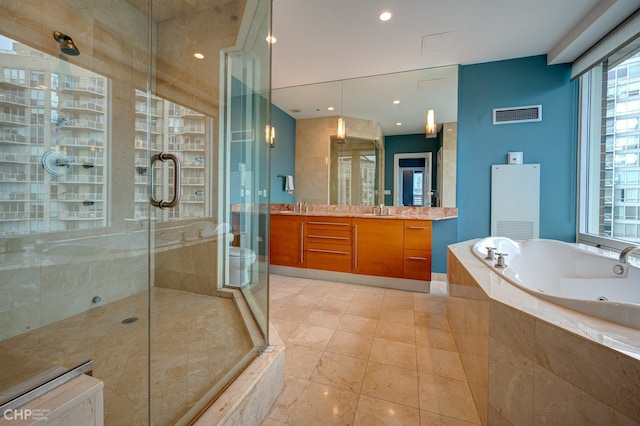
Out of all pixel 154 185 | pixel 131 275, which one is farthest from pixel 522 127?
pixel 131 275

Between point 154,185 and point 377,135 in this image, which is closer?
point 154,185

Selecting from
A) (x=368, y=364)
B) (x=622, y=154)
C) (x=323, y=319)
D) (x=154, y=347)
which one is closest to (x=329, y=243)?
(x=323, y=319)

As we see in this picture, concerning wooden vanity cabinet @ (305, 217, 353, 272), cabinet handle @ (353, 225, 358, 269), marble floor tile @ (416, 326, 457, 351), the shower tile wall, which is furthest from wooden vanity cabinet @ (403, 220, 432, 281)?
the shower tile wall

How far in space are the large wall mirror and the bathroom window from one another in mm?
1251

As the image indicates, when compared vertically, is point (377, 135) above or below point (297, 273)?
above

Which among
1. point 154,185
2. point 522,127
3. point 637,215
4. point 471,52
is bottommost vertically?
point 637,215

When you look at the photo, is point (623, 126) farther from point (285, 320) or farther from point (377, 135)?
point (285, 320)

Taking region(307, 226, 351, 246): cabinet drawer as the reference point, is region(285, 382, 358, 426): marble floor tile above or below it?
below

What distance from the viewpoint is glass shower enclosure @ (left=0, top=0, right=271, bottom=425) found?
5.17 ft

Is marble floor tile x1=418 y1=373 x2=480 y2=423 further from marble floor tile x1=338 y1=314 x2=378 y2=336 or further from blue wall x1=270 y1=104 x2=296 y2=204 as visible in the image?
blue wall x1=270 y1=104 x2=296 y2=204

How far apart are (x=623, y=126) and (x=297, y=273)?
3.64 m

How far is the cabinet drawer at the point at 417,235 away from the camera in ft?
9.46

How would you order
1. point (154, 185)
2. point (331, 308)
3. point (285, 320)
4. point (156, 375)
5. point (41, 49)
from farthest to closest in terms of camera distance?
point (331, 308)
point (285, 320)
point (154, 185)
point (41, 49)
point (156, 375)

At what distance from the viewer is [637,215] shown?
207 centimetres
